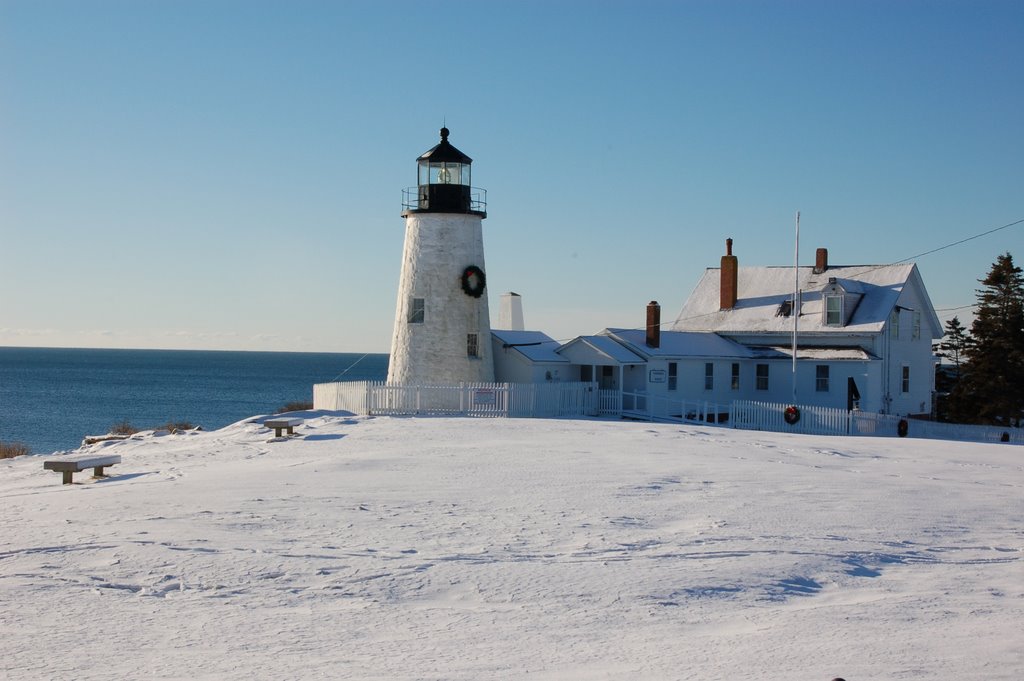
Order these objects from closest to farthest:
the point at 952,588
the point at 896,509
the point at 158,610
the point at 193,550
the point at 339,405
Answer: the point at 158,610 < the point at 952,588 < the point at 193,550 < the point at 896,509 < the point at 339,405

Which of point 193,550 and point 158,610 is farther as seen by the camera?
point 193,550

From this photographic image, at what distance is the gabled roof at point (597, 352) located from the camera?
117 feet

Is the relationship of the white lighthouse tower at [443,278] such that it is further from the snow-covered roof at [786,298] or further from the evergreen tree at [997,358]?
the evergreen tree at [997,358]

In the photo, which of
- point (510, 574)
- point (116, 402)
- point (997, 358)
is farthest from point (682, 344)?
point (116, 402)

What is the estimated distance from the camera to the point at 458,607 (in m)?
10.4

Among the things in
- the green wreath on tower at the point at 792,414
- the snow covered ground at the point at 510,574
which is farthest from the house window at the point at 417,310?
the snow covered ground at the point at 510,574

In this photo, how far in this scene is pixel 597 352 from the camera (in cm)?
3591

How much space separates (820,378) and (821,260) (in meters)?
6.43

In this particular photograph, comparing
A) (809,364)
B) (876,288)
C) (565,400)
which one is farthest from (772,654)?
(876,288)

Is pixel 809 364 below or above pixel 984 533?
above

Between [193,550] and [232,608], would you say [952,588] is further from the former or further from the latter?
[193,550]

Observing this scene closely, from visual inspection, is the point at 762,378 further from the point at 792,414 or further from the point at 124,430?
the point at 124,430

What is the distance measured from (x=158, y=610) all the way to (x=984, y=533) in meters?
10.8

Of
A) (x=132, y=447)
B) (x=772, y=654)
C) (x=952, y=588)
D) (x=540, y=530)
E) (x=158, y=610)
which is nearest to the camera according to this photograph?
(x=772, y=654)
